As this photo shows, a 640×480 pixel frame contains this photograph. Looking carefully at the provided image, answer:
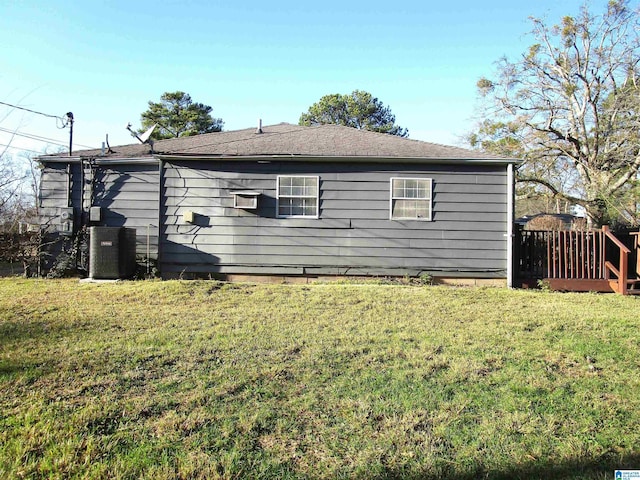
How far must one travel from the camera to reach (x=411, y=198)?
336 inches

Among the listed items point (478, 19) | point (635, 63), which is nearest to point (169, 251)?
point (478, 19)

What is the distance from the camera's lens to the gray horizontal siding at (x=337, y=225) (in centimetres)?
846

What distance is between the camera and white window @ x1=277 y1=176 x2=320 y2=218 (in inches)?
338

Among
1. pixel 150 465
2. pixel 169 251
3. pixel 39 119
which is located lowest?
pixel 150 465

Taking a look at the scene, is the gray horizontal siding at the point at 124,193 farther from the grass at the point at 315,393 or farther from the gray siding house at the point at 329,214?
→ the grass at the point at 315,393

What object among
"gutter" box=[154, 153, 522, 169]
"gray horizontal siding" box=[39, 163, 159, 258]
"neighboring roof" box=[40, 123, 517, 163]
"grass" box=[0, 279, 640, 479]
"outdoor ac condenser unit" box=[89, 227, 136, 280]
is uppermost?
"neighboring roof" box=[40, 123, 517, 163]

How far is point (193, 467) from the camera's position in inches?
84.4

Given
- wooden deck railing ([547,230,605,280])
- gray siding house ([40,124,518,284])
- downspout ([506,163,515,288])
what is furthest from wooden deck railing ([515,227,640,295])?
gray siding house ([40,124,518,284])

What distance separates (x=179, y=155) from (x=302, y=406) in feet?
22.7

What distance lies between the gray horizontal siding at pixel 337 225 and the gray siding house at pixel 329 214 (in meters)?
0.02

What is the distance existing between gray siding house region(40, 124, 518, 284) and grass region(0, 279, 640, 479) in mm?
2825

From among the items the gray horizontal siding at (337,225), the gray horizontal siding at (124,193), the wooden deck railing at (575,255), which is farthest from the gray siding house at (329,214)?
the wooden deck railing at (575,255)

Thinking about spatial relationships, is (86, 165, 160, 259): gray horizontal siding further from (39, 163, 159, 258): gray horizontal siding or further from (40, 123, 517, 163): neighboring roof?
(40, 123, 517, 163): neighboring roof

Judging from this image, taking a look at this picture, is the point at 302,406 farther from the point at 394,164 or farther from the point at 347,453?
the point at 394,164
